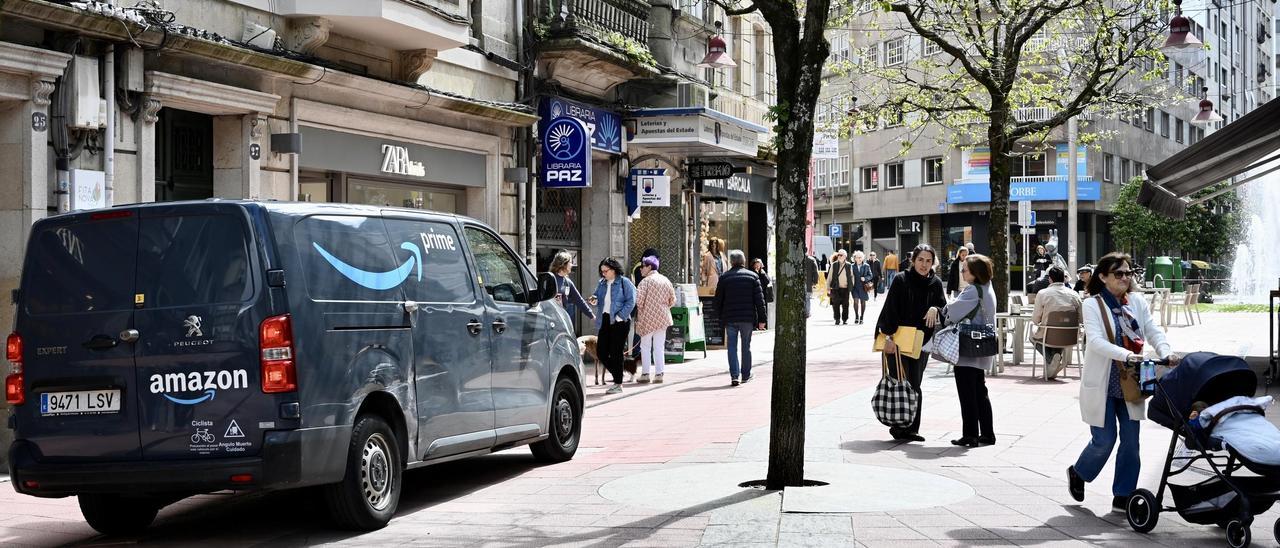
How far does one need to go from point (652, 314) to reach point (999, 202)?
6.67 meters

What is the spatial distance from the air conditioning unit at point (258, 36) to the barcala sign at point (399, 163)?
2.91 m

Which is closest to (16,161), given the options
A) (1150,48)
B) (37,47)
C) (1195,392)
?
(37,47)

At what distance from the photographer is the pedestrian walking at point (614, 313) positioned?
693 inches

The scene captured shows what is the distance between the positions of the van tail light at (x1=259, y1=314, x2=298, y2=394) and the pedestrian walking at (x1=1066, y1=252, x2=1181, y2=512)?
177 inches

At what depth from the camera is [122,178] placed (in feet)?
42.5

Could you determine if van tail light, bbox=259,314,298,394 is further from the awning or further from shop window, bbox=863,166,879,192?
shop window, bbox=863,166,879,192

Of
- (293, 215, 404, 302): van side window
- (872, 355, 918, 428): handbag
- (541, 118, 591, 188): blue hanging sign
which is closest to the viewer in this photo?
(293, 215, 404, 302): van side window

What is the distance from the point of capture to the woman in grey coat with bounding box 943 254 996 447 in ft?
37.5

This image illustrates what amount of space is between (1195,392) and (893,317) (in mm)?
4552

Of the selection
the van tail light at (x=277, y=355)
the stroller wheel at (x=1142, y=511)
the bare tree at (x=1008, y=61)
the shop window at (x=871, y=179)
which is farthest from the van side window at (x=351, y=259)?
the shop window at (x=871, y=179)

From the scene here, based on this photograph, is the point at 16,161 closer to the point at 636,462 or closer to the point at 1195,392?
→ the point at 636,462

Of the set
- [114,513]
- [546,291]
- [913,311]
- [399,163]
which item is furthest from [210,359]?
[399,163]

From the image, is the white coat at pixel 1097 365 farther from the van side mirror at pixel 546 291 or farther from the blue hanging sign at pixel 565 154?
the blue hanging sign at pixel 565 154

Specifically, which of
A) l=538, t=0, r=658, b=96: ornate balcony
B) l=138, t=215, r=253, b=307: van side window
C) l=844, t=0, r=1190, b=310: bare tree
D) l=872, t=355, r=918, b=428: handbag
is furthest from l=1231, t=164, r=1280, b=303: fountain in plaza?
l=138, t=215, r=253, b=307: van side window
